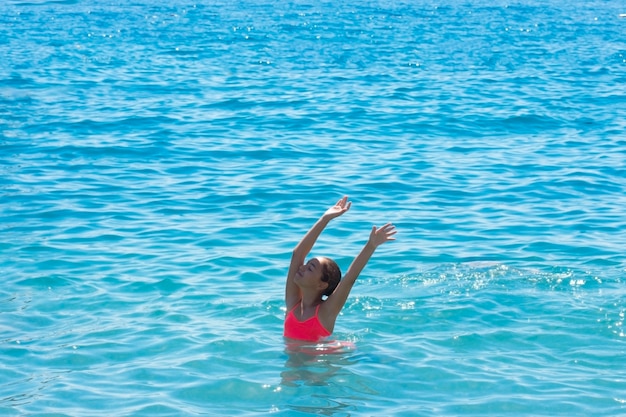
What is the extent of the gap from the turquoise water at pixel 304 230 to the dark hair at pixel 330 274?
575 mm

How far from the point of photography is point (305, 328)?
23.9 feet

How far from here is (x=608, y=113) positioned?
18.9 metres

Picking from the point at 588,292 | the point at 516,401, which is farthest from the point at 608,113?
the point at 516,401

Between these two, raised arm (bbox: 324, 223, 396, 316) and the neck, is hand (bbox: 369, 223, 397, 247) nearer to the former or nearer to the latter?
raised arm (bbox: 324, 223, 396, 316)

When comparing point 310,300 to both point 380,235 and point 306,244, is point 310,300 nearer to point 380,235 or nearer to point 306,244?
point 306,244

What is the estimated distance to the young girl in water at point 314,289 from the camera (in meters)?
6.90

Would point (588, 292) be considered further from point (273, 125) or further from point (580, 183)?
point (273, 125)

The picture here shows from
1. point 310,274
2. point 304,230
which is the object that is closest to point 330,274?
point 310,274

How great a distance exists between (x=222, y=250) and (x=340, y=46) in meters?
20.0

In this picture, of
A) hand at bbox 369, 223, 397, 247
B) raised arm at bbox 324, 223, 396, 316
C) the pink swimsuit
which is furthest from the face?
hand at bbox 369, 223, 397, 247

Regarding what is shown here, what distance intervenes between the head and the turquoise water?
Result: 1.91ft

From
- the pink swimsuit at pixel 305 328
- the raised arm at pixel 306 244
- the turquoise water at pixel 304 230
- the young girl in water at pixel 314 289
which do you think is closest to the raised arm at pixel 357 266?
the young girl in water at pixel 314 289

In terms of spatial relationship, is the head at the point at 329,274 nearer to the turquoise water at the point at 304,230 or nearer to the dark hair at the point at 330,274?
the dark hair at the point at 330,274

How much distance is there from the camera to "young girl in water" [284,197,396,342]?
6898 millimetres
